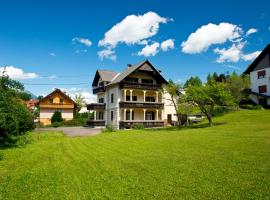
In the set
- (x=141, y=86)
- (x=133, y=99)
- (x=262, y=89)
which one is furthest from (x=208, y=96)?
(x=262, y=89)

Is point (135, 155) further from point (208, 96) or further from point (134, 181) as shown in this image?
point (208, 96)

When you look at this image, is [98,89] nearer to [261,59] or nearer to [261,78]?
[261,78]

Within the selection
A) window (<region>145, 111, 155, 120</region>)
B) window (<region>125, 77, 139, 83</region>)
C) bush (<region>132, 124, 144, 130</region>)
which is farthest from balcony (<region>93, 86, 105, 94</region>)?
bush (<region>132, 124, 144, 130</region>)

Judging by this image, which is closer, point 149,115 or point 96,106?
point 149,115

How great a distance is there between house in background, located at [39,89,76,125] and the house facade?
605 inches

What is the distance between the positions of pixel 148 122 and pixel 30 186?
123 feet

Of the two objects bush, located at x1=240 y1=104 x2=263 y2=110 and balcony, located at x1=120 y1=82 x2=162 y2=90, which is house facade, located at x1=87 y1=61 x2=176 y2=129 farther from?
bush, located at x1=240 y1=104 x2=263 y2=110

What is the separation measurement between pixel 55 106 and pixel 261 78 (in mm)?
46980

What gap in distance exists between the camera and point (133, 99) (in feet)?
165

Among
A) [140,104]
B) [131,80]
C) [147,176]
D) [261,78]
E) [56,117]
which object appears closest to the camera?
[147,176]

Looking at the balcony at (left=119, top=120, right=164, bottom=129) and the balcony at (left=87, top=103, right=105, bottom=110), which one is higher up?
the balcony at (left=87, top=103, right=105, bottom=110)

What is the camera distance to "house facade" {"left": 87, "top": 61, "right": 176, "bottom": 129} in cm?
4675

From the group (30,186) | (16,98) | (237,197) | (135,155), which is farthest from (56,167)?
(16,98)

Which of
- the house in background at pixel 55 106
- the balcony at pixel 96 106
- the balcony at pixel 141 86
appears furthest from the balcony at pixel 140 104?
the house in background at pixel 55 106
